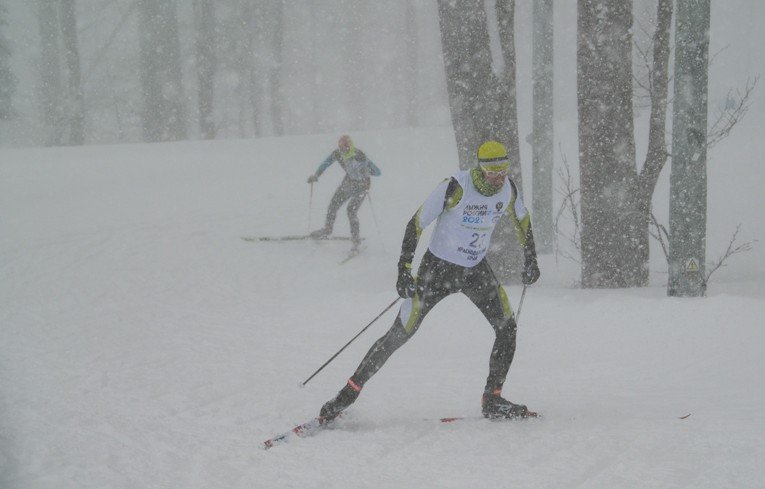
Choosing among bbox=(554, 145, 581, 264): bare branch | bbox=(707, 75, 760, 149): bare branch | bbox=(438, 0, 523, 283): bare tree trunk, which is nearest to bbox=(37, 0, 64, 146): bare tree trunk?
bbox=(554, 145, 581, 264): bare branch

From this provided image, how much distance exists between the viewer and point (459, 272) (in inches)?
183

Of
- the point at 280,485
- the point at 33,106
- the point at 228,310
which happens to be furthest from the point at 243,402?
the point at 33,106

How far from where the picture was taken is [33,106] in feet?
153

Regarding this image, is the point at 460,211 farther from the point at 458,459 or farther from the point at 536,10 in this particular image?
the point at 536,10

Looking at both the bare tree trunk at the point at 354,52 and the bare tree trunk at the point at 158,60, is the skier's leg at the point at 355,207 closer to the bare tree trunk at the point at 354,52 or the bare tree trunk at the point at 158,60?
Result: the bare tree trunk at the point at 158,60

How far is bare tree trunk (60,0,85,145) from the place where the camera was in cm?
2375

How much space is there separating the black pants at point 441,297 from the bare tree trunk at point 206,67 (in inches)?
882

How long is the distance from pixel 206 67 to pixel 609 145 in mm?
21978

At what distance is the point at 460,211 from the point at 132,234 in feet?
30.2

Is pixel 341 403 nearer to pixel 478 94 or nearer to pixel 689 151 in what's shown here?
pixel 689 151

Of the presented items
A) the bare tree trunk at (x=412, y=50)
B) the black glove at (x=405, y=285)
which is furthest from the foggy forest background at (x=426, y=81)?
the black glove at (x=405, y=285)

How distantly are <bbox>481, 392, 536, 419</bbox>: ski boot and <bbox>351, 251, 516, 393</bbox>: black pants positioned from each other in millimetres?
74

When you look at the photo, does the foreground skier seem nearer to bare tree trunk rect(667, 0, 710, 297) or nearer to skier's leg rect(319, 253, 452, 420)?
skier's leg rect(319, 253, 452, 420)

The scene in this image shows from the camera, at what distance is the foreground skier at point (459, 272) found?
4.55 m
